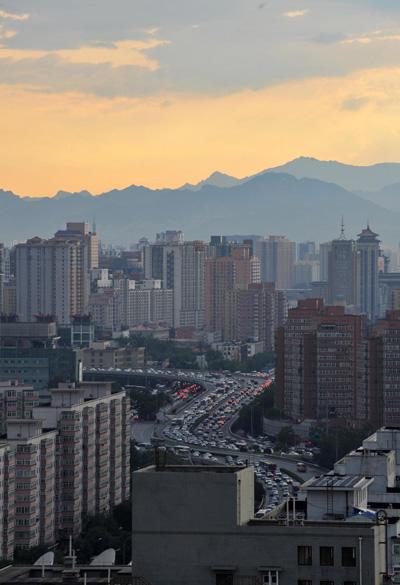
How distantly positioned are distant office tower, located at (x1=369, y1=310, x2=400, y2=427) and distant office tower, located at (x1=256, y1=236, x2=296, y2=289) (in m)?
115

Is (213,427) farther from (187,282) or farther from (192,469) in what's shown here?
(187,282)

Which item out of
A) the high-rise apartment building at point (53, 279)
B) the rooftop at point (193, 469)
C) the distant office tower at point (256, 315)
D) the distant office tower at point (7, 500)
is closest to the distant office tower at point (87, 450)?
the distant office tower at point (7, 500)

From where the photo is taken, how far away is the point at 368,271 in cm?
13862

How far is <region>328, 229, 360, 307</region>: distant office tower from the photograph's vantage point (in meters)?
138

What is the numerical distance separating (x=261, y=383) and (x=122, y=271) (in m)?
65.9

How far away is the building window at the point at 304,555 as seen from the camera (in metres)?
11.6

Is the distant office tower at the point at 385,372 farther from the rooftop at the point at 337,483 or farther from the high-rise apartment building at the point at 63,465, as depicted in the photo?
the rooftop at the point at 337,483

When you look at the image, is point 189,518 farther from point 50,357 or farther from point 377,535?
point 50,357

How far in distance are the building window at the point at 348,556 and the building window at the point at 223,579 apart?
24.8 inches

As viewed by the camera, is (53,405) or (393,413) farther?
(393,413)

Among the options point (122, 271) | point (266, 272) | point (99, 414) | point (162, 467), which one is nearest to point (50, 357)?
point (99, 414)

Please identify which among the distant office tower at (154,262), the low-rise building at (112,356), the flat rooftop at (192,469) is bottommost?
the low-rise building at (112,356)

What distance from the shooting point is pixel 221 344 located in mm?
102312

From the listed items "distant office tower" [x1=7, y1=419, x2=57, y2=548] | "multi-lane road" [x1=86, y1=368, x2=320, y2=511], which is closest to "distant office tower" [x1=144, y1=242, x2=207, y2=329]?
"multi-lane road" [x1=86, y1=368, x2=320, y2=511]
